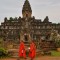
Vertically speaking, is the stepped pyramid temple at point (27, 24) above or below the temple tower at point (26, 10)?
below

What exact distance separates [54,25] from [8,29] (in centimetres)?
1213

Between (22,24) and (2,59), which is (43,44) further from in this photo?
(22,24)

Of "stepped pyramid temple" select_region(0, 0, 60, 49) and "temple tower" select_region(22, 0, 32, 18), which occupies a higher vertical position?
"temple tower" select_region(22, 0, 32, 18)

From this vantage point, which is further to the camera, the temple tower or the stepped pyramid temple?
the temple tower

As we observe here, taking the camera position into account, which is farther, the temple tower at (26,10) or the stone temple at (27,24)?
the temple tower at (26,10)

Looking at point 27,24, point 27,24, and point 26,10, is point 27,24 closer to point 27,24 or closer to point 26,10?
point 27,24

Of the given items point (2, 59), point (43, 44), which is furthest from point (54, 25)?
point (2, 59)

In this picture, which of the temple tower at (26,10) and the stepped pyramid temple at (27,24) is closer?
the stepped pyramid temple at (27,24)

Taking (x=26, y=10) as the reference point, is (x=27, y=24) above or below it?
below

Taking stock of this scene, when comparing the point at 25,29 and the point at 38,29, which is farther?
the point at 38,29

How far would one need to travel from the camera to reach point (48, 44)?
2741 cm

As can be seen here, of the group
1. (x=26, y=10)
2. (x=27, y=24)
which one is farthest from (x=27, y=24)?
(x=26, y=10)

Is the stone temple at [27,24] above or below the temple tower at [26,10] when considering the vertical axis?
below

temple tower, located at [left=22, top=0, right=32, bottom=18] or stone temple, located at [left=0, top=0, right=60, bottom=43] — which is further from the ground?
temple tower, located at [left=22, top=0, right=32, bottom=18]
